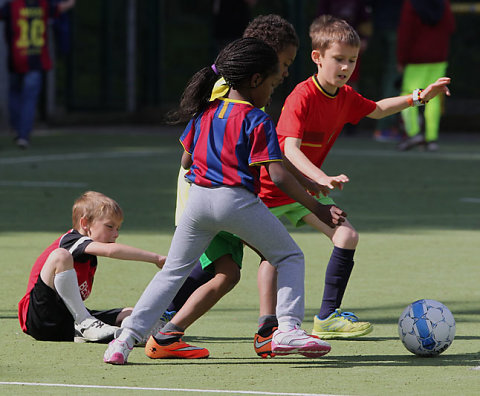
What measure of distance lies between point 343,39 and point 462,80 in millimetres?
16349

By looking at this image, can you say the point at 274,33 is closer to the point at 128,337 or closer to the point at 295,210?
the point at 295,210

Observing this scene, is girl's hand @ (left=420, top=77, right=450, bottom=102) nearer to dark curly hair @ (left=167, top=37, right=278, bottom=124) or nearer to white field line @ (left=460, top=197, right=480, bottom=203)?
dark curly hair @ (left=167, top=37, right=278, bottom=124)

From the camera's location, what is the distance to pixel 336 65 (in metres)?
5.81

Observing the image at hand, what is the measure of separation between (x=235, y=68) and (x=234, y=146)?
1.15 ft

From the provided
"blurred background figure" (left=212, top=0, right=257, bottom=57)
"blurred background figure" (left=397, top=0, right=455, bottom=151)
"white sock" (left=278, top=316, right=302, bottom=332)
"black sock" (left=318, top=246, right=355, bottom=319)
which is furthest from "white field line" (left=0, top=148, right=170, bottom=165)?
"white sock" (left=278, top=316, right=302, bottom=332)

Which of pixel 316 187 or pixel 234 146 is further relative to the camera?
pixel 316 187

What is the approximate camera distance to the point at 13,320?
6.05 meters

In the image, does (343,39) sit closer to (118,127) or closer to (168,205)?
(168,205)

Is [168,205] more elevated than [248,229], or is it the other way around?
[248,229]

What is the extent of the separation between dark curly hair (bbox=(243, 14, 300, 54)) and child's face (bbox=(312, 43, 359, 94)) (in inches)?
6.9

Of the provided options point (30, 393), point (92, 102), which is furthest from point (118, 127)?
point (30, 393)

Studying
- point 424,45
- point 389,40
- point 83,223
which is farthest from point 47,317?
point 389,40

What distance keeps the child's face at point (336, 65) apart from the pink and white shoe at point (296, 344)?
4.59 ft

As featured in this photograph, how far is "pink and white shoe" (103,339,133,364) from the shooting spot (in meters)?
5.05
